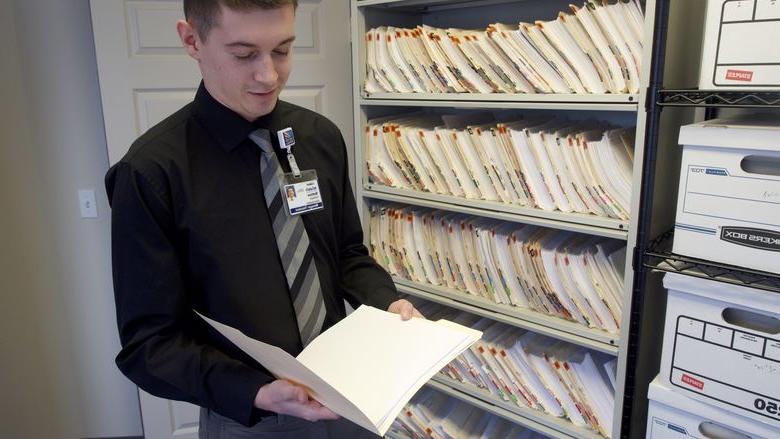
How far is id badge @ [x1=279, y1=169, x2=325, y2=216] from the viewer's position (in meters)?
1.12

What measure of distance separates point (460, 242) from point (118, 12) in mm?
1326

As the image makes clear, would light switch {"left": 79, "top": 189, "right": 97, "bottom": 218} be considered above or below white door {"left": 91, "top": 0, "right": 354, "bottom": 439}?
below

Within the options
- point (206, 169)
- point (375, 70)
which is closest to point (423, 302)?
point (375, 70)

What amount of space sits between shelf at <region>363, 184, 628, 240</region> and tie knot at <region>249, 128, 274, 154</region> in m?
0.70

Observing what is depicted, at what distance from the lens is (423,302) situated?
2.00 m

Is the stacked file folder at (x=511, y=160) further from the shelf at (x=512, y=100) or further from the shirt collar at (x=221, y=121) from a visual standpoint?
the shirt collar at (x=221, y=121)

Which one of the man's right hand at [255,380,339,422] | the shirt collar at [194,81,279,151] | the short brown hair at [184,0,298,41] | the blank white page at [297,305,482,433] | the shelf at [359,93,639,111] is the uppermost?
the short brown hair at [184,0,298,41]

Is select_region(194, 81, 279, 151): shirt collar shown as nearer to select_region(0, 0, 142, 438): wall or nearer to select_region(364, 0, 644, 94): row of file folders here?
select_region(364, 0, 644, 94): row of file folders

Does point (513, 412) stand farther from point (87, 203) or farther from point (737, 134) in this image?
point (87, 203)

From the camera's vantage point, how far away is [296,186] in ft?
3.74

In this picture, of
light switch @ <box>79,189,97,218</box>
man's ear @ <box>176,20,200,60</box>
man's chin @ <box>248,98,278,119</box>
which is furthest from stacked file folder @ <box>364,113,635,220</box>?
light switch @ <box>79,189,97,218</box>

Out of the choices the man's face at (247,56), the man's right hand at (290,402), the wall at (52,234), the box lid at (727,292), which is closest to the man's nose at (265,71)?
the man's face at (247,56)

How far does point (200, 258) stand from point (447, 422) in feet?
3.84

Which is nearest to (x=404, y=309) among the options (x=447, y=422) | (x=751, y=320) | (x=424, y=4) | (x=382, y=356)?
(x=382, y=356)
